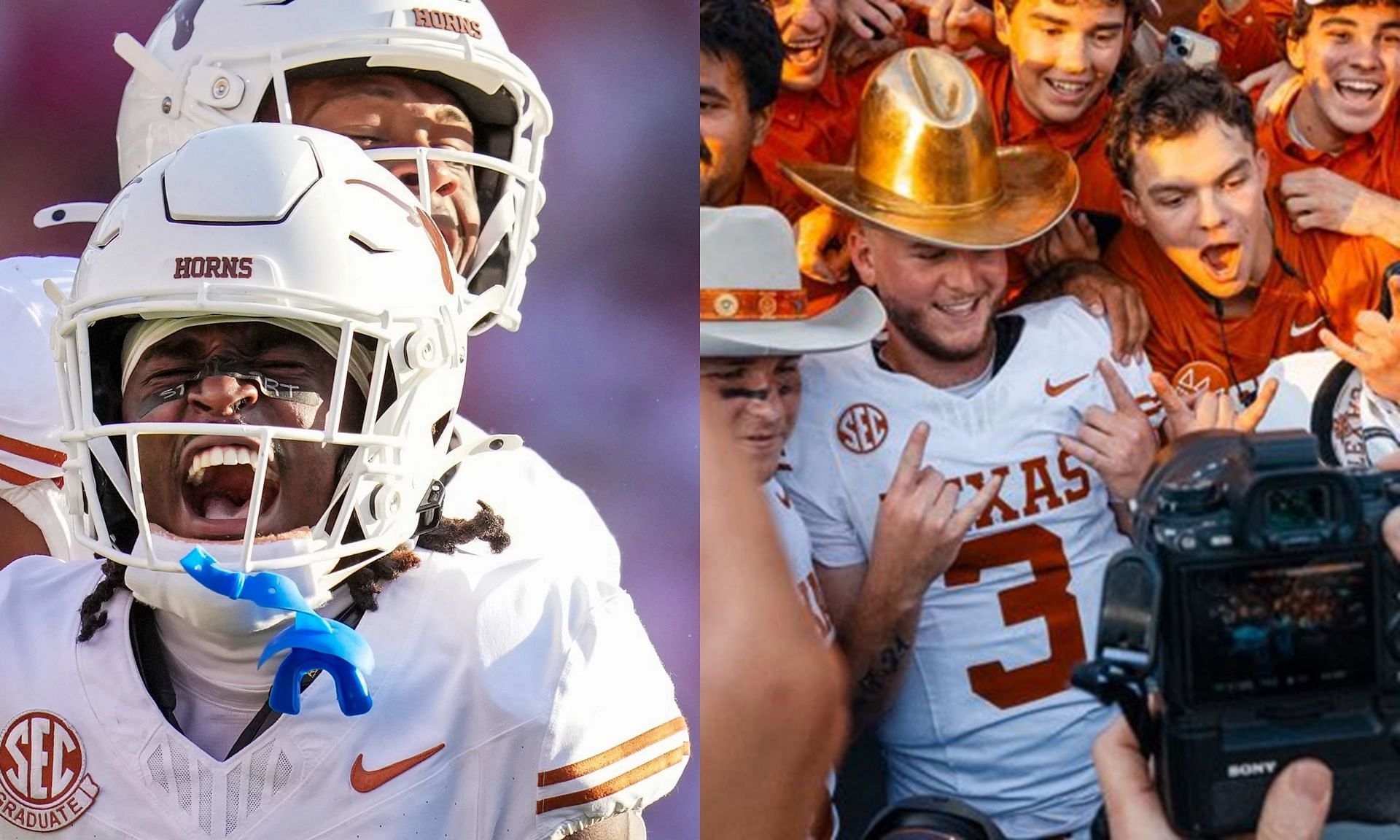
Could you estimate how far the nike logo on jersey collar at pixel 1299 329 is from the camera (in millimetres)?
2424

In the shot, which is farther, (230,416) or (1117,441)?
(1117,441)

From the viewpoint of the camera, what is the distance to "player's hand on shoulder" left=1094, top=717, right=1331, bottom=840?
225 cm

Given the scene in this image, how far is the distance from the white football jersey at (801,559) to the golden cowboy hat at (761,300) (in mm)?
185

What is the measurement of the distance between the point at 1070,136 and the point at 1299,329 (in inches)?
17.0

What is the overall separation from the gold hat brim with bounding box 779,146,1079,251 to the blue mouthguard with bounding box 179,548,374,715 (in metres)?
1.02

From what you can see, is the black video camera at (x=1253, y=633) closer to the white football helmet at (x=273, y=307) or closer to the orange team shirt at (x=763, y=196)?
the orange team shirt at (x=763, y=196)

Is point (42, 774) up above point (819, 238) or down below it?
below

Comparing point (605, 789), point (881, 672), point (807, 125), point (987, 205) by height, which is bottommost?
point (881, 672)

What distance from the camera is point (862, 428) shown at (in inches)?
92.4

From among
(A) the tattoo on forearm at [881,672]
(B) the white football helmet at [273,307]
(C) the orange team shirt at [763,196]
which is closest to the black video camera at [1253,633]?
(A) the tattoo on forearm at [881,672]

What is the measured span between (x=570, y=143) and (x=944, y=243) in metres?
0.53

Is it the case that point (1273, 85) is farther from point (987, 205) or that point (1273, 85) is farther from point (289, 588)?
point (289, 588)

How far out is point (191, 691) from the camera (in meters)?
1.75

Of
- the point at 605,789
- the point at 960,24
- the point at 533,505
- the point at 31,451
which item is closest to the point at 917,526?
the point at 533,505
